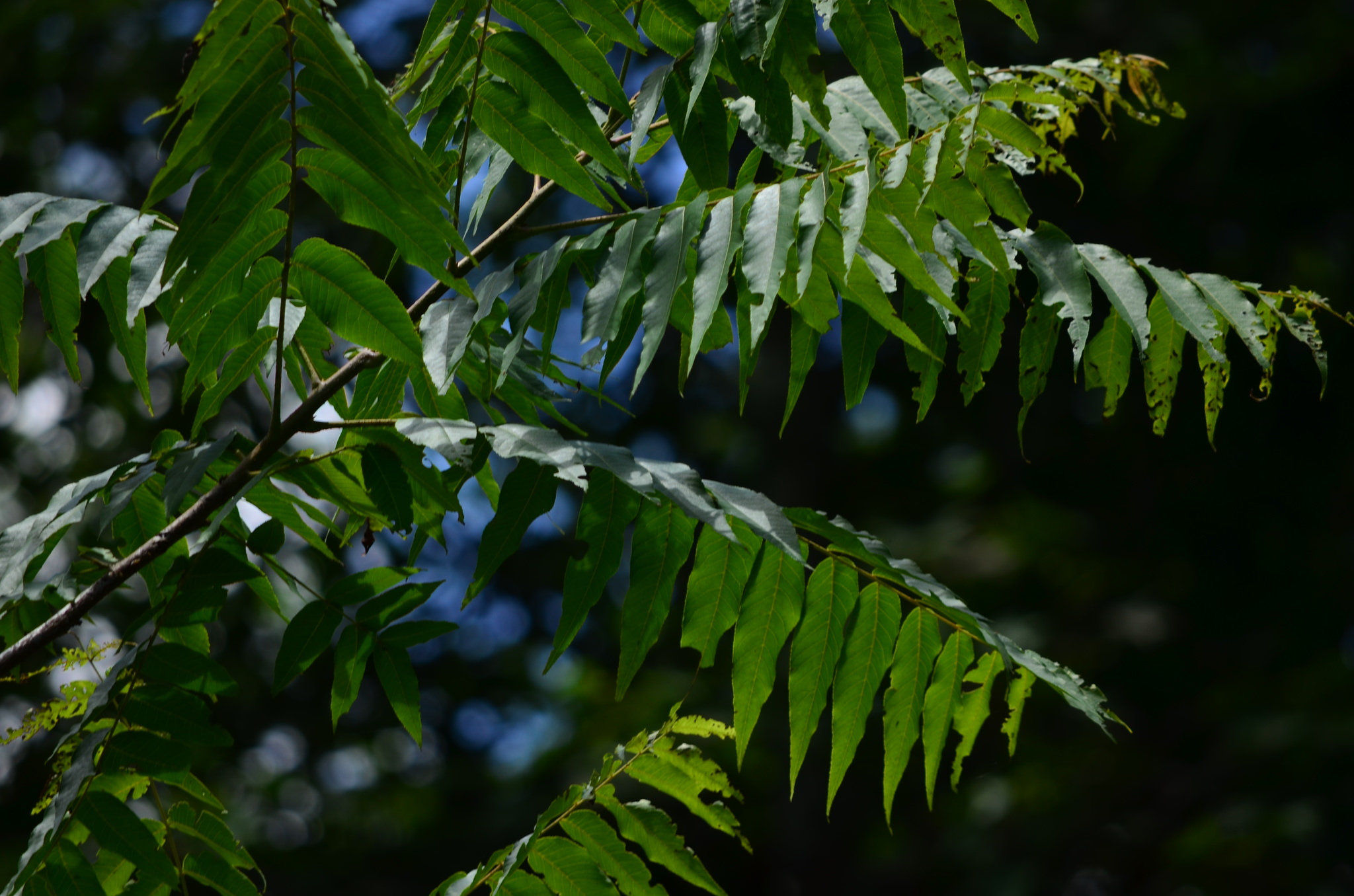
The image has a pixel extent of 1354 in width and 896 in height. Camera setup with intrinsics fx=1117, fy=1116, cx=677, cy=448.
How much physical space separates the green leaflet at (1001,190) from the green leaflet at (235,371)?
871mm

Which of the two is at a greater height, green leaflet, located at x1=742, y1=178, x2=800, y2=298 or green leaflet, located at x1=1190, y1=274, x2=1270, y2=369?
green leaflet, located at x1=742, y1=178, x2=800, y2=298

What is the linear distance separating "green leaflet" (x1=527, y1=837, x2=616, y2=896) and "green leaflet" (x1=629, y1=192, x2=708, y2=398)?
0.60 metres

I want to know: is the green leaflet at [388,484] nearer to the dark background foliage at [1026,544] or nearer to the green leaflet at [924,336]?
the green leaflet at [924,336]

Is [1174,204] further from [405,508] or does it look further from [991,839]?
[405,508]

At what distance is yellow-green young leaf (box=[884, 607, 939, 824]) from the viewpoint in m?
1.48

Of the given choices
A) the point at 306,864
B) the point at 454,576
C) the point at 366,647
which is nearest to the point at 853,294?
the point at 366,647

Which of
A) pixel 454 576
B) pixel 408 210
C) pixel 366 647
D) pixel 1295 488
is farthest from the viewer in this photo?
pixel 454 576

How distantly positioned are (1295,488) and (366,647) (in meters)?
7.61

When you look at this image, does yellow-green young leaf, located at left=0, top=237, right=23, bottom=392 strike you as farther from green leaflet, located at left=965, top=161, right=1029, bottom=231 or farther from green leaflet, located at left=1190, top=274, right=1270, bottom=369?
green leaflet, located at left=1190, top=274, right=1270, bottom=369

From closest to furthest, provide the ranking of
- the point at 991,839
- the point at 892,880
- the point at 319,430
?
the point at 319,430 → the point at 991,839 → the point at 892,880

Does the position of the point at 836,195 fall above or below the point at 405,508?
above

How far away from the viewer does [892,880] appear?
23.1 ft

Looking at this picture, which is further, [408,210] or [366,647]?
[366,647]

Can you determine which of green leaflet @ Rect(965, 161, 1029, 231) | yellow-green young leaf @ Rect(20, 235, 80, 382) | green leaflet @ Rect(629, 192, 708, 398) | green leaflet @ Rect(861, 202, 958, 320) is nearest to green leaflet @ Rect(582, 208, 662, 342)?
green leaflet @ Rect(629, 192, 708, 398)
